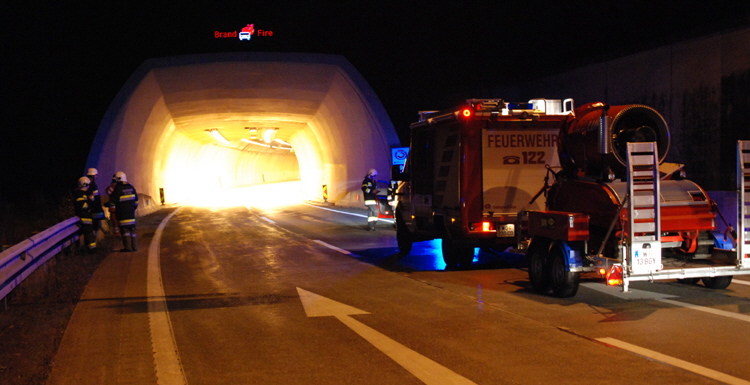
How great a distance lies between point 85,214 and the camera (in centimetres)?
1476

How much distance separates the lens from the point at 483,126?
10875 millimetres

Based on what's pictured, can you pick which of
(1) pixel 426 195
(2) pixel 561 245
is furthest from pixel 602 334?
(1) pixel 426 195

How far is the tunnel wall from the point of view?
13656 mm

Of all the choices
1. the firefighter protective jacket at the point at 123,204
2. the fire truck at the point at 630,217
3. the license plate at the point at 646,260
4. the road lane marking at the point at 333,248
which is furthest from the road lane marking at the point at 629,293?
the firefighter protective jacket at the point at 123,204

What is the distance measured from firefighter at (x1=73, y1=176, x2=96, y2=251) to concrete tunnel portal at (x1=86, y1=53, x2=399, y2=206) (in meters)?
9.38

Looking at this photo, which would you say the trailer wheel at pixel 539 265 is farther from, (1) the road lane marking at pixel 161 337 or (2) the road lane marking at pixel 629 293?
(1) the road lane marking at pixel 161 337

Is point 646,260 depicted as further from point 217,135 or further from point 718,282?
point 217,135

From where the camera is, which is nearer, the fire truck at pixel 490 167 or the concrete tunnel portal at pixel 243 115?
the fire truck at pixel 490 167

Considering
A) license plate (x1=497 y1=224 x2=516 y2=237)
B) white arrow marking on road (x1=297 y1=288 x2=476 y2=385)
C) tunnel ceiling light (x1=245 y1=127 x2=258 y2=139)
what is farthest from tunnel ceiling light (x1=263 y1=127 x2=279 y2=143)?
white arrow marking on road (x1=297 y1=288 x2=476 y2=385)

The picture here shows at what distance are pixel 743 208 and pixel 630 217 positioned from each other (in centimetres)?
156

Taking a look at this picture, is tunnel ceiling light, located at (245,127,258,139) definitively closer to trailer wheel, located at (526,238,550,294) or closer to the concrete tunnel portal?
the concrete tunnel portal

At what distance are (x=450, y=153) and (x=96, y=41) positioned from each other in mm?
17135

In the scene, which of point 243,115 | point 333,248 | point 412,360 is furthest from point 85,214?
point 243,115

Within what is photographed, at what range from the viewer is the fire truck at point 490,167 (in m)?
10.8
